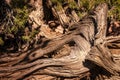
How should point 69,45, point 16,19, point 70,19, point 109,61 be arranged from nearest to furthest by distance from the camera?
point 109,61
point 69,45
point 16,19
point 70,19

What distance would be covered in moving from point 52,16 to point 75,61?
188 centimetres

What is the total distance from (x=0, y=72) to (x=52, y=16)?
6.98ft

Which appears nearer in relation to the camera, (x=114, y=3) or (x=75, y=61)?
(x=75, y=61)

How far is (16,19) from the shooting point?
6.46 metres

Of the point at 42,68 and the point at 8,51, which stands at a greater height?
the point at 8,51

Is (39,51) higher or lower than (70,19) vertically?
lower

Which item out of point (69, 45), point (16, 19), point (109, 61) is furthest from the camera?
point (16, 19)

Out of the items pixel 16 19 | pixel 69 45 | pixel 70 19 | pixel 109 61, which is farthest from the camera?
pixel 70 19

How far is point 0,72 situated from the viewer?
5.71 metres

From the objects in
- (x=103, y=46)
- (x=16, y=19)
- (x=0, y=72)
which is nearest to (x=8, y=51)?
(x=16, y=19)

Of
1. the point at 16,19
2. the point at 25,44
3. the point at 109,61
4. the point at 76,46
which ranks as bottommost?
the point at 109,61

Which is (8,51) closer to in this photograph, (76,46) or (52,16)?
(52,16)

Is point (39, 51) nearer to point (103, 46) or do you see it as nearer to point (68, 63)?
point (68, 63)

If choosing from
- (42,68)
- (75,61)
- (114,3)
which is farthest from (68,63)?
(114,3)
